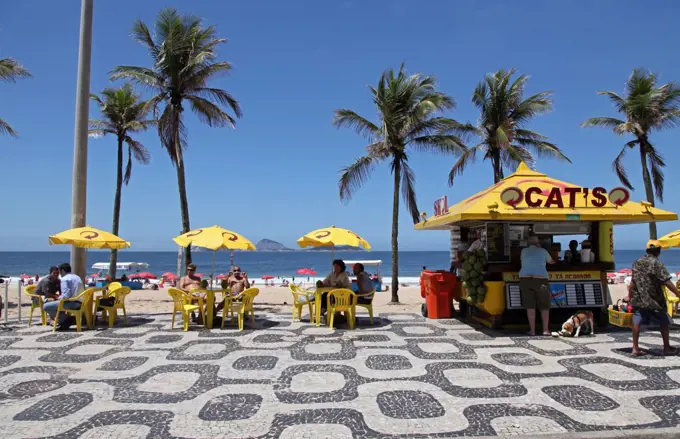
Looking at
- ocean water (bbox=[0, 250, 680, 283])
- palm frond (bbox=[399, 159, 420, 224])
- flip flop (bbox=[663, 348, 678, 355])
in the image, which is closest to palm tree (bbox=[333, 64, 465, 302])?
palm frond (bbox=[399, 159, 420, 224])

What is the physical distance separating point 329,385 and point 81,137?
372 inches

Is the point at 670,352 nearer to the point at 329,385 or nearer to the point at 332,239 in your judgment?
the point at 329,385

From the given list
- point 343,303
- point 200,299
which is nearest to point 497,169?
point 343,303

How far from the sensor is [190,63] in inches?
563

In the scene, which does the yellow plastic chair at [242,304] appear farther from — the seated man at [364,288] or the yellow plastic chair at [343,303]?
the seated man at [364,288]

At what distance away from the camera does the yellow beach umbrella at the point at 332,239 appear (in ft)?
32.0

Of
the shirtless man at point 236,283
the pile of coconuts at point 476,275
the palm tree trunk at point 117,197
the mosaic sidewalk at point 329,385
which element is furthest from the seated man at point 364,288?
the palm tree trunk at point 117,197

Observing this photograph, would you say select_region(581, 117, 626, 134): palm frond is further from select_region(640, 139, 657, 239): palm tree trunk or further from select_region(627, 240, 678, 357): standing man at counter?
select_region(627, 240, 678, 357): standing man at counter

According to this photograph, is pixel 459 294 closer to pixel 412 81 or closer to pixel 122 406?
pixel 122 406

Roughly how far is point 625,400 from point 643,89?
16792 mm

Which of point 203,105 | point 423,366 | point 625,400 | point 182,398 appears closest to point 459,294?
point 423,366

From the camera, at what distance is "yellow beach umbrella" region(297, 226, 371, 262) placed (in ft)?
32.0

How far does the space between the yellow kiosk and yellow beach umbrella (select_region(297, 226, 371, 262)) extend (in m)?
1.94

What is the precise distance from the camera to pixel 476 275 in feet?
28.9
